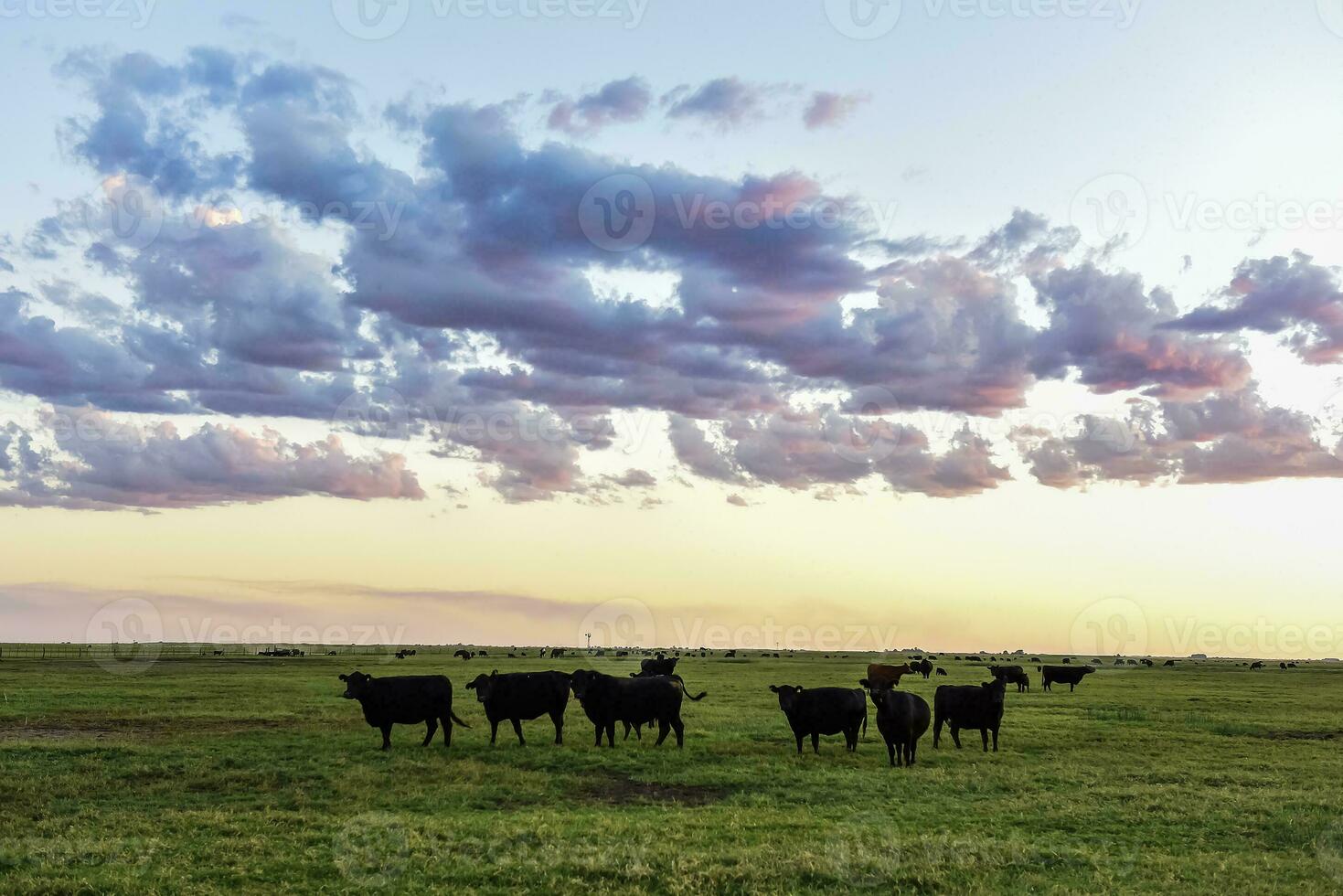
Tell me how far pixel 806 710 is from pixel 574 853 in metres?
12.8

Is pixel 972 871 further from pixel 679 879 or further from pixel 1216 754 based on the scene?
pixel 1216 754

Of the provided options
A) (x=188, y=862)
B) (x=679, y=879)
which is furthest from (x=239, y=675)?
(x=679, y=879)

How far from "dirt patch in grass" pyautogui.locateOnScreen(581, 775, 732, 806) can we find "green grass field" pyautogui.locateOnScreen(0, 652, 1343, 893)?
0.09 metres

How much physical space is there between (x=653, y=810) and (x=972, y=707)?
13.0 m

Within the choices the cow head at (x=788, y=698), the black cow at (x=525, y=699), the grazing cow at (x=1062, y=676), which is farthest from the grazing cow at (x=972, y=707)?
the grazing cow at (x=1062, y=676)

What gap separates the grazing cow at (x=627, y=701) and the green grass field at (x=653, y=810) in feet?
2.53

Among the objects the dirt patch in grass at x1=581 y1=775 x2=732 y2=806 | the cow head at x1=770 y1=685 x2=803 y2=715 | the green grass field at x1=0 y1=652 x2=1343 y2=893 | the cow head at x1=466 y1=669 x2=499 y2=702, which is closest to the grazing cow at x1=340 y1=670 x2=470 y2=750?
the green grass field at x1=0 y1=652 x2=1343 y2=893

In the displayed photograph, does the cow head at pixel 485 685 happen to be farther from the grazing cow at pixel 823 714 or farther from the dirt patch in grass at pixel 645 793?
the grazing cow at pixel 823 714

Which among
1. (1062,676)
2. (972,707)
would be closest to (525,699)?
(972,707)

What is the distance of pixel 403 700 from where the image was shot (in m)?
25.3

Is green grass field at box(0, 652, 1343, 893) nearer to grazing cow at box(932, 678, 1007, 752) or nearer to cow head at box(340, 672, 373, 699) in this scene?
grazing cow at box(932, 678, 1007, 752)

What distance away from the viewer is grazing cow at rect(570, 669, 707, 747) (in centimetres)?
2606

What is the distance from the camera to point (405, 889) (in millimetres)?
11625

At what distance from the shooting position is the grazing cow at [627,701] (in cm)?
2606
